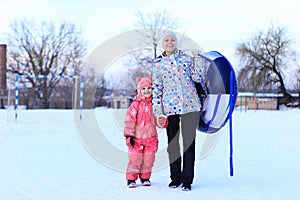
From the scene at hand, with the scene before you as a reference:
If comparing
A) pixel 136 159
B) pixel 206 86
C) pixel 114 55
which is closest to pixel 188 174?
pixel 136 159

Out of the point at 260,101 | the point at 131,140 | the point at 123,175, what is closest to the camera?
the point at 131,140

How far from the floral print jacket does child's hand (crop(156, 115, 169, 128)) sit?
0.04 meters

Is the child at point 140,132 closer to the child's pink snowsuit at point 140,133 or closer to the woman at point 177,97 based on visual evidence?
the child's pink snowsuit at point 140,133

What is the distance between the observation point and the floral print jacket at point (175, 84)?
11.7 feet

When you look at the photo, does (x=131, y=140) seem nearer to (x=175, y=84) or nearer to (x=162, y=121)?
(x=162, y=121)

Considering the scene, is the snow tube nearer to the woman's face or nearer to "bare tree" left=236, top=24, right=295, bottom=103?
the woman's face

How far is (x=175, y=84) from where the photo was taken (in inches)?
141

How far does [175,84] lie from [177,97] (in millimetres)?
122

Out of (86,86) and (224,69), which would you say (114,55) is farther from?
(86,86)

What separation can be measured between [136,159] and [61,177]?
3.01 feet

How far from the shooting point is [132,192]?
3.54 metres

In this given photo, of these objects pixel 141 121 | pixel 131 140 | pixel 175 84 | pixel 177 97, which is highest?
pixel 175 84

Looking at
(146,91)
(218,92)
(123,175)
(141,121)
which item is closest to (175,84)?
(146,91)

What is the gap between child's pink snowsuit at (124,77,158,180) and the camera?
147 inches
